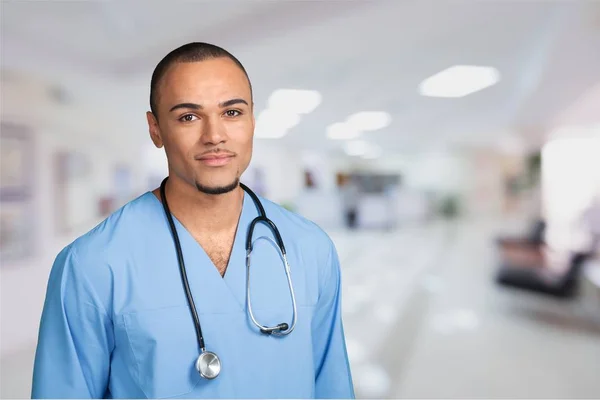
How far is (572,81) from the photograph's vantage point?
3.08 m

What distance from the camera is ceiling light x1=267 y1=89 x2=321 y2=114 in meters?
3.21

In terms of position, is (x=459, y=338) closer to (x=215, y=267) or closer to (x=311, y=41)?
(x=311, y=41)

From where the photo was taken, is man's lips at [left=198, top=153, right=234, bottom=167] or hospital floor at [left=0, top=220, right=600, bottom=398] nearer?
man's lips at [left=198, top=153, right=234, bottom=167]

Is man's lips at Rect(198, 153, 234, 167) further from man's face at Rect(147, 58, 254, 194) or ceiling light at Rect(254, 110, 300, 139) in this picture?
ceiling light at Rect(254, 110, 300, 139)

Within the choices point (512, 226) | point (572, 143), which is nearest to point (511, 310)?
point (572, 143)

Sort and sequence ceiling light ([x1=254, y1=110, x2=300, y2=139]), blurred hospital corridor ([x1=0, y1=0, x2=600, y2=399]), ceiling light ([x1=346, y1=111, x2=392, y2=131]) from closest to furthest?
blurred hospital corridor ([x1=0, y1=0, x2=600, y2=399]) < ceiling light ([x1=254, y1=110, x2=300, y2=139]) < ceiling light ([x1=346, y1=111, x2=392, y2=131])

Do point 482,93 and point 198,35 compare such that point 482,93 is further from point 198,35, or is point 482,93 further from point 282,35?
point 198,35

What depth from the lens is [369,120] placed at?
521 centimetres

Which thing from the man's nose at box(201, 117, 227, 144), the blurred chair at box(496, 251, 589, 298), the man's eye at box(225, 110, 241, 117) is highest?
the man's eye at box(225, 110, 241, 117)

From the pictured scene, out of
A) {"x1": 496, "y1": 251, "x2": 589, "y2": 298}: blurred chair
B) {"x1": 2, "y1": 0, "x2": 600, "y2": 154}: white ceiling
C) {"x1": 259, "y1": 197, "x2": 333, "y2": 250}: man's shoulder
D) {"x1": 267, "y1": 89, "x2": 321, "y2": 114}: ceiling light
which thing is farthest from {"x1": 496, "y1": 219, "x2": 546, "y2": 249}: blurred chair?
{"x1": 259, "y1": 197, "x2": 333, "y2": 250}: man's shoulder

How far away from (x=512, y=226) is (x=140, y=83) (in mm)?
8769

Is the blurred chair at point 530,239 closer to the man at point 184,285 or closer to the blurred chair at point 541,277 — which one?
the blurred chair at point 541,277

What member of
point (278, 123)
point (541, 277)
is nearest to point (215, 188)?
point (541, 277)

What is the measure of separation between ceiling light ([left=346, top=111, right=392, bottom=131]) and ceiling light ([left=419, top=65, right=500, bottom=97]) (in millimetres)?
841
